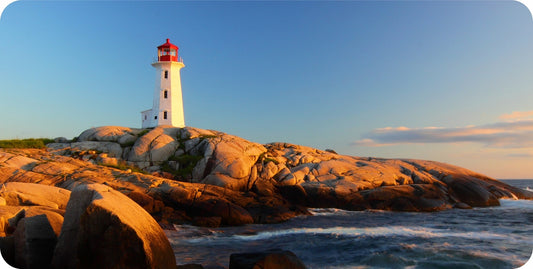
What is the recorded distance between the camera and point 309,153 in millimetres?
30328

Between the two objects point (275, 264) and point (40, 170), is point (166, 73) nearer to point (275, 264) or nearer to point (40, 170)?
point (40, 170)

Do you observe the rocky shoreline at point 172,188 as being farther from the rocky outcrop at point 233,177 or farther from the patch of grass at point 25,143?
the patch of grass at point 25,143

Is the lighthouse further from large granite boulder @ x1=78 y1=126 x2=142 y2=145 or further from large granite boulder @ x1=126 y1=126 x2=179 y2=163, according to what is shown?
large granite boulder @ x1=126 y1=126 x2=179 y2=163

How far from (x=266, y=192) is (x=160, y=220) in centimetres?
788

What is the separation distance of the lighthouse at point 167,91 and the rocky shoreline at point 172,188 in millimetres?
5144

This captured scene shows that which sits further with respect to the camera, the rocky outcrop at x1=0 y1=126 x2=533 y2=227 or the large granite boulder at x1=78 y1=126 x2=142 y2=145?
the large granite boulder at x1=78 y1=126 x2=142 y2=145

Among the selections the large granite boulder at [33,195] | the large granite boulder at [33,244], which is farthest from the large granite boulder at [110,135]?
the large granite boulder at [33,244]

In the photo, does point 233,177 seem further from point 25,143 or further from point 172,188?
point 25,143

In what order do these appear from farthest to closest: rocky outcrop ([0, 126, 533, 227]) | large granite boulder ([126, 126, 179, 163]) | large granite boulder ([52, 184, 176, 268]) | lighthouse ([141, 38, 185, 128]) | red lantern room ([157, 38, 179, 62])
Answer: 1. red lantern room ([157, 38, 179, 62])
2. lighthouse ([141, 38, 185, 128])
3. large granite boulder ([126, 126, 179, 163])
4. rocky outcrop ([0, 126, 533, 227])
5. large granite boulder ([52, 184, 176, 268])

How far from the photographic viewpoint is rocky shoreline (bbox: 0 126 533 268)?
319 inches

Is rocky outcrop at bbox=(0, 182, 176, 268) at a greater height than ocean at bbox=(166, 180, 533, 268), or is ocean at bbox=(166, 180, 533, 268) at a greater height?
rocky outcrop at bbox=(0, 182, 176, 268)

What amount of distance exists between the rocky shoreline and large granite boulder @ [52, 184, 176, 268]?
0.02m

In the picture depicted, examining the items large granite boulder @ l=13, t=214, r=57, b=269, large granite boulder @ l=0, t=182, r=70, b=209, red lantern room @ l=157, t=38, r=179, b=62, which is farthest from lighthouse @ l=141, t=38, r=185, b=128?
large granite boulder @ l=13, t=214, r=57, b=269

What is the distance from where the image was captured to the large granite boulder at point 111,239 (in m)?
7.40
